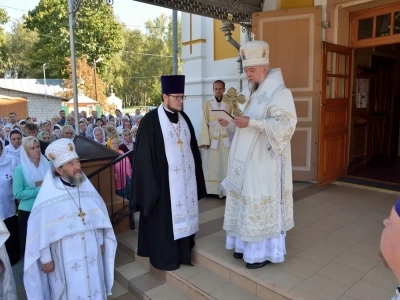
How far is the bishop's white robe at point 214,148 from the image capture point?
5066mm

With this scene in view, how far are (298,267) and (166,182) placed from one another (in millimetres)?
1363

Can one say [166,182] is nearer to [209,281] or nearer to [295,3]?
[209,281]

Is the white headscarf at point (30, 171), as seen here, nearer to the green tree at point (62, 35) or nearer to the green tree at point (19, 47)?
the green tree at point (62, 35)

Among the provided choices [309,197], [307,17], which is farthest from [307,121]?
[307,17]

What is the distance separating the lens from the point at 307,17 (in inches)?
203

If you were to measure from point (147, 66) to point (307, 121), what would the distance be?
45506mm

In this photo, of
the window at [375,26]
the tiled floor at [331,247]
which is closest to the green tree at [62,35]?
the window at [375,26]

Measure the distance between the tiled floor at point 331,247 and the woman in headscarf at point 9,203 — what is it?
230 centimetres

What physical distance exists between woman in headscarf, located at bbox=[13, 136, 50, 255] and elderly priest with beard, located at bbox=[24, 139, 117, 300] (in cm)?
114

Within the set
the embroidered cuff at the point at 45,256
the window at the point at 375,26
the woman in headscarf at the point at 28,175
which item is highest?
the window at the point at 375,26

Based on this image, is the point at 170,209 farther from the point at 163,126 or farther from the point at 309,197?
the point at 309,197

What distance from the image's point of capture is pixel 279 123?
2.79 metres

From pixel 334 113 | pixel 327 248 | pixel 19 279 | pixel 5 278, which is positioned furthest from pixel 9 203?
pixel 334 113

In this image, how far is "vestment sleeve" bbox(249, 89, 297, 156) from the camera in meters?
2.77
